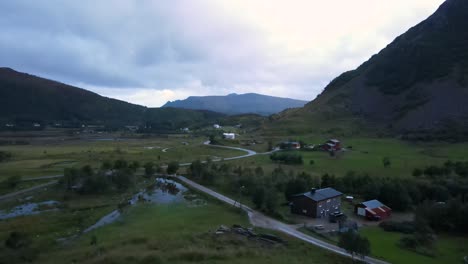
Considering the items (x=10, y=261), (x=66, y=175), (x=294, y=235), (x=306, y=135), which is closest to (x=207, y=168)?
(x=66, y=175)

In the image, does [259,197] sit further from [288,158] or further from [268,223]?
[288,158]

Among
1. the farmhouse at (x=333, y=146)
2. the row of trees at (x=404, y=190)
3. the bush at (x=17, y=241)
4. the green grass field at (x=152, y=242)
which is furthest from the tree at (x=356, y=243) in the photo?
the farmhouse at (x=333, y=146)

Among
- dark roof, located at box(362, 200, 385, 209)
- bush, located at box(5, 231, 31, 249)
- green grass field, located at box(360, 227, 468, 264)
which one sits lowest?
green grass field, located at box(360, 227, 468, 264)

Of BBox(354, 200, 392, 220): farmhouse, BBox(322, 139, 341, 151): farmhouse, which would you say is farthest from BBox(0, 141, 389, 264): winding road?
BBox(322, 139, 341, 151): farmhouse

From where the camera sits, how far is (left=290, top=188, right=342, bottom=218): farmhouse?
4834 cm

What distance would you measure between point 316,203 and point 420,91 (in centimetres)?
14117

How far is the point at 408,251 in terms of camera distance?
35.5 m

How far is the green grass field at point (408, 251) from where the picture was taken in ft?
109

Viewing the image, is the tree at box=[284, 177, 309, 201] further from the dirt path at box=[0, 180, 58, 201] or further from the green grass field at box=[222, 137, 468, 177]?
the dirt path at box=[0, 180, 58, 201]

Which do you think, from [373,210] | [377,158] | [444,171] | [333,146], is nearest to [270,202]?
[373,210]

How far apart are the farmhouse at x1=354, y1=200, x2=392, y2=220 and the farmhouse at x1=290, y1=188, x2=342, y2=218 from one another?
3.44 metres

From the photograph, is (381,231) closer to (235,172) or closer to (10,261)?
(235,172)

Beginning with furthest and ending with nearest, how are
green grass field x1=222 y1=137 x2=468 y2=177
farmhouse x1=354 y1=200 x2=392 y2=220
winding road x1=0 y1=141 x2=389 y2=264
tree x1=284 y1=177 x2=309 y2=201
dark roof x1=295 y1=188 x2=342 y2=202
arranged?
1. green grass field x1=222 y1=137 x2=468 y2=177
2. tree x1=284 y1=177 x2=309 y2=201
3. dark roof x1=295 y1=188 x2=342 y2=202
4. farmhouse x1=354 y1=200 x2=392 y2=220
5. winding road x1=0 y1=141 x2=389 y2=264

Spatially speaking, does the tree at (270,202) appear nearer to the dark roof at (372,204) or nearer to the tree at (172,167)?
the dark roof at (372,204)
